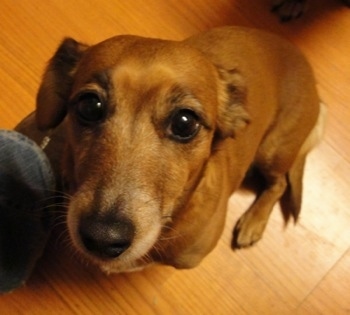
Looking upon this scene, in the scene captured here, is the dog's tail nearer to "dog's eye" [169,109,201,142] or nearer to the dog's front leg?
the dog's front leg

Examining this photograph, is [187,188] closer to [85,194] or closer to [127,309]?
[85,194]

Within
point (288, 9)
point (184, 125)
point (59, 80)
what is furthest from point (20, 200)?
point (288, 9)

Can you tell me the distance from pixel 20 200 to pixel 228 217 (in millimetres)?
667

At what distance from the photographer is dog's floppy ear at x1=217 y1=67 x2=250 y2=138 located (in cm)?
134

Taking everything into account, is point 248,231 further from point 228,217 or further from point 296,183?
point 296,183

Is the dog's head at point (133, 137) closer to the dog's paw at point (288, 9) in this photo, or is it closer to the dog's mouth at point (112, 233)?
the dog's mouth at point (112, 233)

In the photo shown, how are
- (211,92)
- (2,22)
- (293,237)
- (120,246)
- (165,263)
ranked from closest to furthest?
(120,246)
(211,92)
(165,263)
(293,237)
(2,22)

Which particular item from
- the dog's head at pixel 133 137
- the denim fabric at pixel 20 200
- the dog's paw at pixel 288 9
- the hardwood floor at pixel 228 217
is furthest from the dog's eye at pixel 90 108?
the dog's paw at pixel 288 9

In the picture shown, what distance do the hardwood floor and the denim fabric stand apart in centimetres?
11

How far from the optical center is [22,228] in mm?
1666

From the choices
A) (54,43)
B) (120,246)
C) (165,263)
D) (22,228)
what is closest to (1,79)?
(54,43)

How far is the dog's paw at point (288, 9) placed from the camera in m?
2.14

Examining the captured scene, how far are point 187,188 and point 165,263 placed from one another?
0.35 meters

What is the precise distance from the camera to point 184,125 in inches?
46.6
